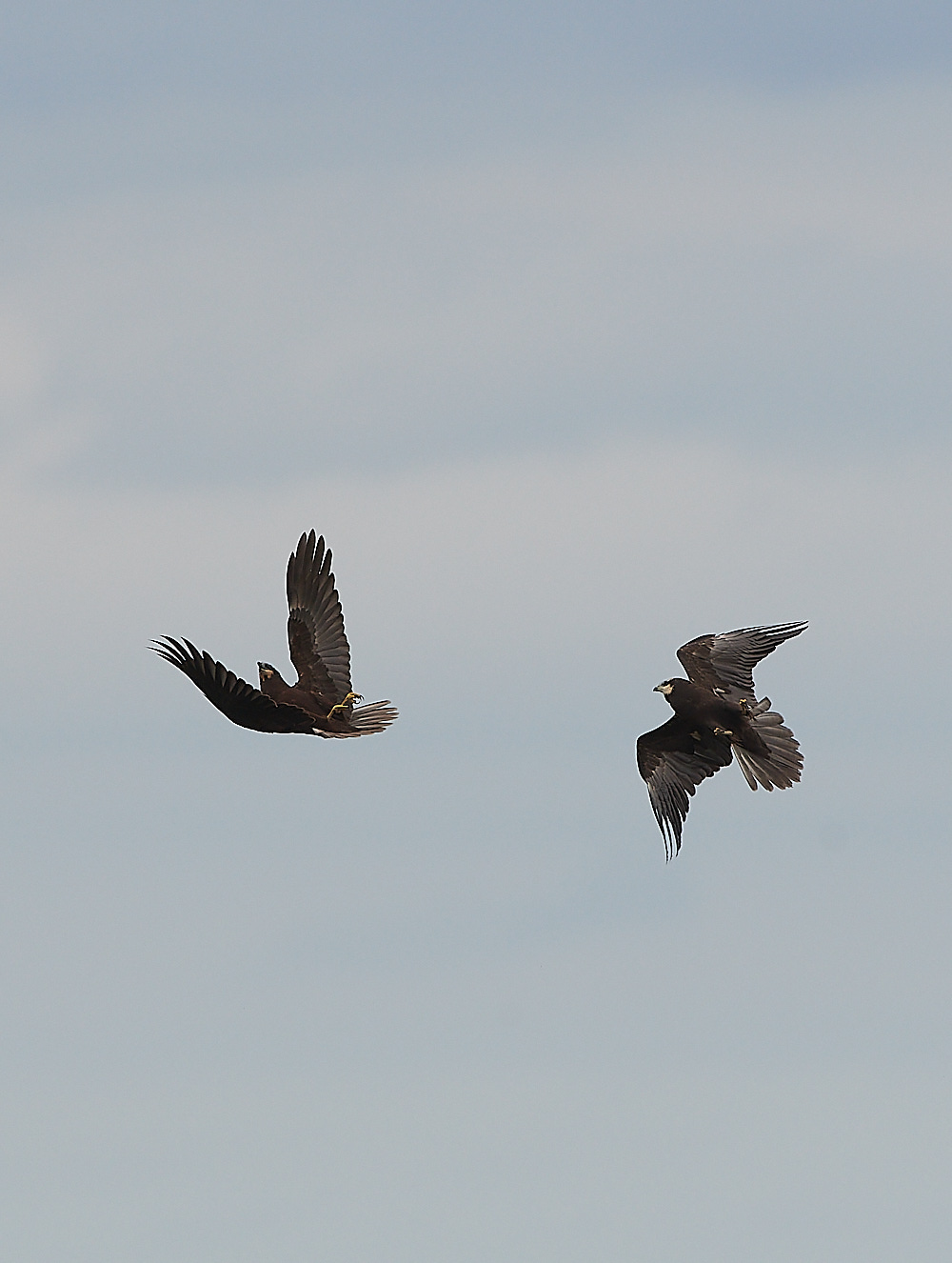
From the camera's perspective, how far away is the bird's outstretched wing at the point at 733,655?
36094 millimetres

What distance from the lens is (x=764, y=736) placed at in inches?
1391

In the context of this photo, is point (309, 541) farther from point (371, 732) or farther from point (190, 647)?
point (190, 647)

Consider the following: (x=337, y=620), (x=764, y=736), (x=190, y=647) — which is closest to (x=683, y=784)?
(x=764, y=736)

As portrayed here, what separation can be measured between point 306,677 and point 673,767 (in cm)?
594

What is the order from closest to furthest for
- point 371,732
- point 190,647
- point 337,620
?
point 190,647, point 371,732, point 337,620

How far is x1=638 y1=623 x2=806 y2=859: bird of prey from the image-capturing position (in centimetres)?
3512

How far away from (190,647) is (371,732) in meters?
4.37

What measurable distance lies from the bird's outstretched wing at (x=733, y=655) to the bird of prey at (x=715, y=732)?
0.01 metres

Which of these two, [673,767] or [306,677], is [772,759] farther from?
[306,677]

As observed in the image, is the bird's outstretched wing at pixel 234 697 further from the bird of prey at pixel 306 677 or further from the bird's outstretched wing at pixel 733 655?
the bird's outstretched wing at pixel 733 655

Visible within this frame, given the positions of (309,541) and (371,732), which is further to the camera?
(309,541)

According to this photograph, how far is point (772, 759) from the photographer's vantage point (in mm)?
35219

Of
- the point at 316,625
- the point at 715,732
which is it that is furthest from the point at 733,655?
the point at 316,625

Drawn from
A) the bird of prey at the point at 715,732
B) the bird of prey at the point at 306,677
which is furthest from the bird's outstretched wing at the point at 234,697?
the bird of prey at the point at 715,732
